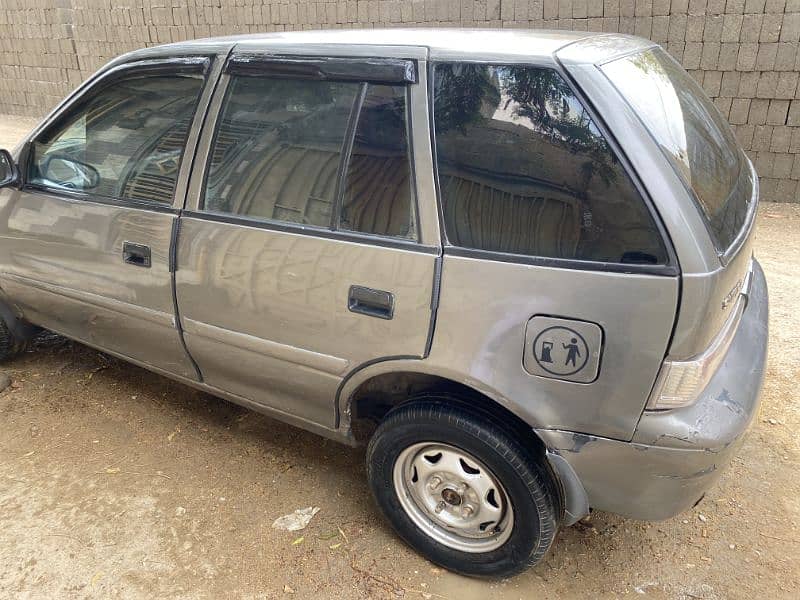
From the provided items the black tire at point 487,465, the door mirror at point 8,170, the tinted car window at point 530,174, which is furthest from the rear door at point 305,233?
the door mirror at point 8,170

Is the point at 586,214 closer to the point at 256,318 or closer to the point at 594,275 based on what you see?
the point at 594,275

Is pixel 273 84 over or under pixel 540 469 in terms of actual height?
over

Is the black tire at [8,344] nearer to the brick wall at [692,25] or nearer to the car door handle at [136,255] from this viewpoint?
the car door handle at [136,255]

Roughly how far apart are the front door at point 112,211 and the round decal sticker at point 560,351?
5.30ft

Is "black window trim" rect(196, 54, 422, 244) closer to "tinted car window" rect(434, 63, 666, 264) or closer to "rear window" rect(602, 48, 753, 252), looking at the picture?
"tinted car window" rect(434, 63, 666, 264)

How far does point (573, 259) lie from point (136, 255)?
190 cm

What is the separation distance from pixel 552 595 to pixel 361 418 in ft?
3.22

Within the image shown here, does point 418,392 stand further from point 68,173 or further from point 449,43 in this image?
point 68,173

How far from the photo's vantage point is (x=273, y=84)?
2.37 metres

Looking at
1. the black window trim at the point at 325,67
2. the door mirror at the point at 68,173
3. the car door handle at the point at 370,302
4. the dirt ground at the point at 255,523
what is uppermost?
the black window trim at the point at 325,67

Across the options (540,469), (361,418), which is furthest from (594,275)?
(361,418)

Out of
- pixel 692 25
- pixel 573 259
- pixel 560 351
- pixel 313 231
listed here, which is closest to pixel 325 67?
pixel 313 231

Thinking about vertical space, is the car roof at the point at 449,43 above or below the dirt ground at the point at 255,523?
above

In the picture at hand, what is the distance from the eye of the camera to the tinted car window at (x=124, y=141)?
261 centimetres
